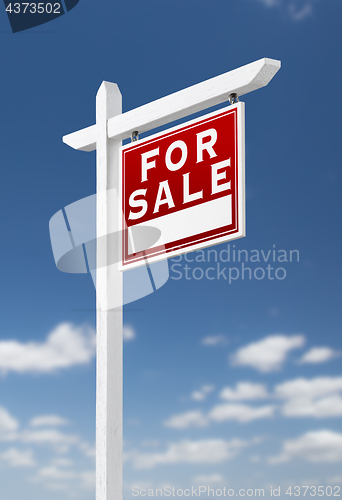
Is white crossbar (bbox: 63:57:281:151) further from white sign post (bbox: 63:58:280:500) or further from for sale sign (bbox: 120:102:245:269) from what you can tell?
for sale sign (bbox: 120:102:245:269)

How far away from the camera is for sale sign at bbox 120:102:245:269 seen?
2.48 meters

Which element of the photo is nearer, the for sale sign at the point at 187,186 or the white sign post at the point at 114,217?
the for sale sign at the point at 187,186

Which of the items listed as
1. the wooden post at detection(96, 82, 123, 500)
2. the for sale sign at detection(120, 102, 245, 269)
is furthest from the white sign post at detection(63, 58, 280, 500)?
the for sale sign at detection(120, 102, 245, 269)

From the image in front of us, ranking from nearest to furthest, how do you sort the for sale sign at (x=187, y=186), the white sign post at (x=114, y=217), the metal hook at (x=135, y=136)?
the for sale sign at (x=187, y=186) → the white sign post at (x=114, y=217) → the metal hook at (x=135, y=136)

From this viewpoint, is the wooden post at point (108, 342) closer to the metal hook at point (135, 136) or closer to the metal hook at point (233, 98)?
the metal hook at point (135, 136)

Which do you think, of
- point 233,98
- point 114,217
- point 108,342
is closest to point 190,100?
point 233,98

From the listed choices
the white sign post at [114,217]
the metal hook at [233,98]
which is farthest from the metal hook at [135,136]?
the metal hook at [233,98]

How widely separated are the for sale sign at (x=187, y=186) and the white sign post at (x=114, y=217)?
0.35ft

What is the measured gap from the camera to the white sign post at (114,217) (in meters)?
2.63

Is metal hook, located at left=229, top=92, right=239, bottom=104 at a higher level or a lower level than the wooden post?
higher

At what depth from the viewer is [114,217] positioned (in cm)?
289

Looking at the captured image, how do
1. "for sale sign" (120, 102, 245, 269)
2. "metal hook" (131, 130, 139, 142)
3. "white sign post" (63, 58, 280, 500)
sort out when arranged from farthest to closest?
1. "metal hook" (131, 130, 139, 142)
2. "white sign post" (63, 58, 280, 500)
3. "for sale sign" (120, 102, 245, 269)

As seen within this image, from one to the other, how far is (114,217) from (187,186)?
46cm

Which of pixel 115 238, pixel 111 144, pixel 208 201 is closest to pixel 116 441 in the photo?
pixel 115 238
